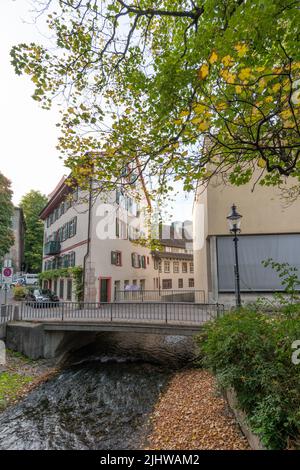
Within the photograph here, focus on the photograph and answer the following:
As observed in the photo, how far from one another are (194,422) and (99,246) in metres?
14.6

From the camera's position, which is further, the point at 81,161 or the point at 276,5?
the point at 81,161

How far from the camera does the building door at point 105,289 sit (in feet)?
60.4

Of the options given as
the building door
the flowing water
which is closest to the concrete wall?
the flowing water

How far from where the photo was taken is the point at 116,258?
809 inches

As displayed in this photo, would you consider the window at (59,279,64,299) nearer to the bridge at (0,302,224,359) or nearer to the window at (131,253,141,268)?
the window at (131,253,141,268)

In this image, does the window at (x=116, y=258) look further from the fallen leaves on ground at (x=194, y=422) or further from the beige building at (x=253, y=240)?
the fallen leaves on ground at (x=194, y=422)

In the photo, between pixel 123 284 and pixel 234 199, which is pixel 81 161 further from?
pixel 123 284

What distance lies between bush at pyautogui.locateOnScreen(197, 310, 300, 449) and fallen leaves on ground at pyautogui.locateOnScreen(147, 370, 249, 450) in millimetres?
1094

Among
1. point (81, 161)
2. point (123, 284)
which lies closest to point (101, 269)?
point (123, 284)

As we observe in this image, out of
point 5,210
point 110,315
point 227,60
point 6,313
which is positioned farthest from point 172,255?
point 227,60

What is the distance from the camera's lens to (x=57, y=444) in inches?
211

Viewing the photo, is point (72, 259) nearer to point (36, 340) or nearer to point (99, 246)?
point (99, 246)

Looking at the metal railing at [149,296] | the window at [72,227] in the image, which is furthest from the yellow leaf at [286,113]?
the window at [72,227]
